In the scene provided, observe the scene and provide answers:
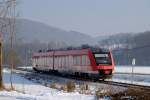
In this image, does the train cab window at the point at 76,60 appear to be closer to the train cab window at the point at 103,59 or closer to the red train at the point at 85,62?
the red train at the point at 85,62

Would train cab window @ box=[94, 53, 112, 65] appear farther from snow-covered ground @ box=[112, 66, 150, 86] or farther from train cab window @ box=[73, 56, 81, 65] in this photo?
train cab window @ box=[73, 56, 81, 65]

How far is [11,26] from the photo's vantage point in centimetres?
3181

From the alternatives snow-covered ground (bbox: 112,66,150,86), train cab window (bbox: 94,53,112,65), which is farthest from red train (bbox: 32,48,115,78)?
snow-covered ground (bbox: 112,66,150,86)

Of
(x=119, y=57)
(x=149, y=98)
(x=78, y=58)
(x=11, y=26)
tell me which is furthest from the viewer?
(x=119, y=57)

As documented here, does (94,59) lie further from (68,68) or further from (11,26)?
(11,26)

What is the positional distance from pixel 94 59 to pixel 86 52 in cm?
129

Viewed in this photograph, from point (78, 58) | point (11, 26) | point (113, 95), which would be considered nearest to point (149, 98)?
point (113, 95)

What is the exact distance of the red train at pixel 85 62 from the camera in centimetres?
4050

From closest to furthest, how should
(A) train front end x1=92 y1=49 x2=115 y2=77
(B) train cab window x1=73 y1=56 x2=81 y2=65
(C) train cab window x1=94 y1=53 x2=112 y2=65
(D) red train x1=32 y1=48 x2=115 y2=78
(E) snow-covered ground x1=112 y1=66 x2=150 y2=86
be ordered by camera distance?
(A) train front end x1=92 y1=49 x2=115 y2=77, (D) red train x1=32 y1=48 x2=115 y2=78, (C) train cab window x1=94 y1=53 x2=112 y2=65, (E) snow-covered ground x1=112 y1=66 x2=150 y2=86, (B) train cab window x1=73 y1=56 x2=81 y2=65

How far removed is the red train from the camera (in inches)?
1594

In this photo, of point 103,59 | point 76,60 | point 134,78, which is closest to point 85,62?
point 103,59

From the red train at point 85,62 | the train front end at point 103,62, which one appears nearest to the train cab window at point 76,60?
the red train at point 85,62

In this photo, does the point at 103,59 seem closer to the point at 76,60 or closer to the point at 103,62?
the point at 103,62

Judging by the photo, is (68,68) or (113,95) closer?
(113,95)
